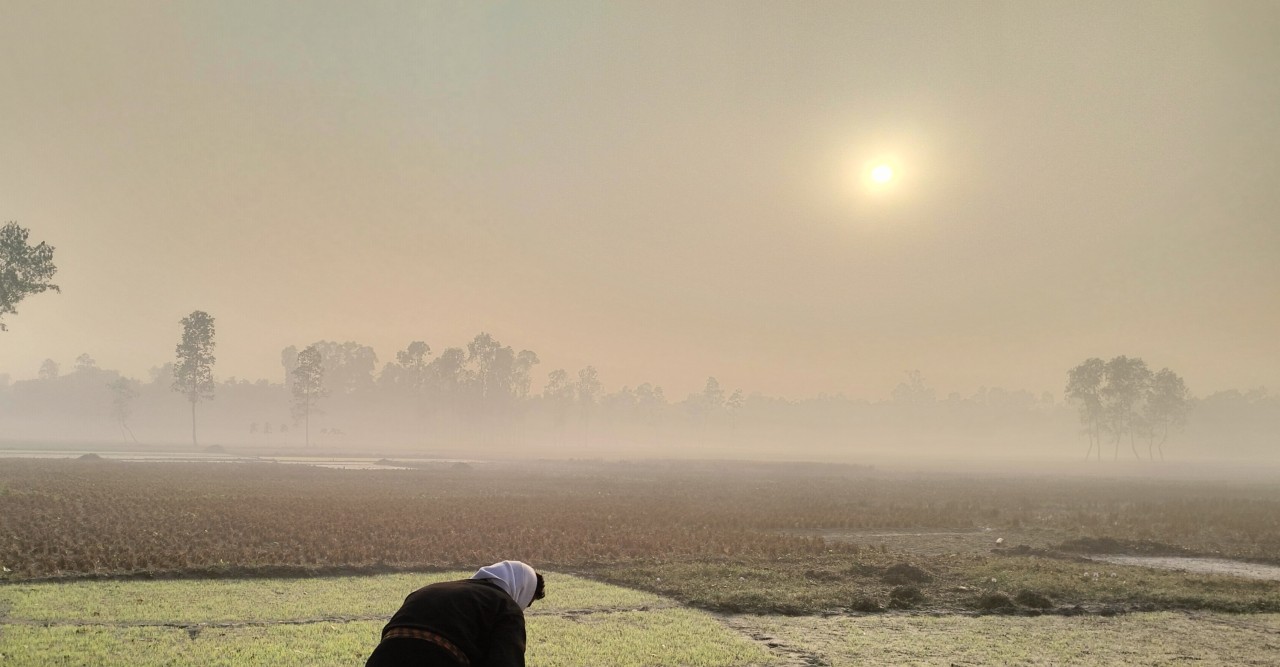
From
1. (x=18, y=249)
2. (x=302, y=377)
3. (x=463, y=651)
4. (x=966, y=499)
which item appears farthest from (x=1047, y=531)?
(x=302, y=377)

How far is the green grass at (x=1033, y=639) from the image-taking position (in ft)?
46.1

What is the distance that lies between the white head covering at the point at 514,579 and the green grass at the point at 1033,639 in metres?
9.38

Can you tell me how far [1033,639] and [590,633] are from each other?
31.0 ft

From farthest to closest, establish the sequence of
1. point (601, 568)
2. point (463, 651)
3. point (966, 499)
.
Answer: point (966, 499), point (601, 568), point (463, 651)

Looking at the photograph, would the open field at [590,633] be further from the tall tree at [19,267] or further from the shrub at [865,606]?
the tall tree at [19,267]

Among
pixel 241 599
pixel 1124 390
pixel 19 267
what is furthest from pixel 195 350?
pixel 1124 390

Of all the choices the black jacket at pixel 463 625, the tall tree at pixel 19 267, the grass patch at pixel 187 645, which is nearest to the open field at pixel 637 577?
the grass patch at pixel 187 645

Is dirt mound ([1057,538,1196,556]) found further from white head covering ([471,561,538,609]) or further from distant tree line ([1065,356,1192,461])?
distant tree line ([1065,356,1192,461])

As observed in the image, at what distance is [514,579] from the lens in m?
6.14

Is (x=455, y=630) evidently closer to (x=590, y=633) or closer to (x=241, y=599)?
(x=590, y=633)

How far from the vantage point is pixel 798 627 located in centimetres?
1664

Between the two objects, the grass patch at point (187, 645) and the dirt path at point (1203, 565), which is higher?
the grass patch at point (187, 645)

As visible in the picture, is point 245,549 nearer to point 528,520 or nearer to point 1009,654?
point 528,520

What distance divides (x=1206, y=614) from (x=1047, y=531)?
1990 centimetres
